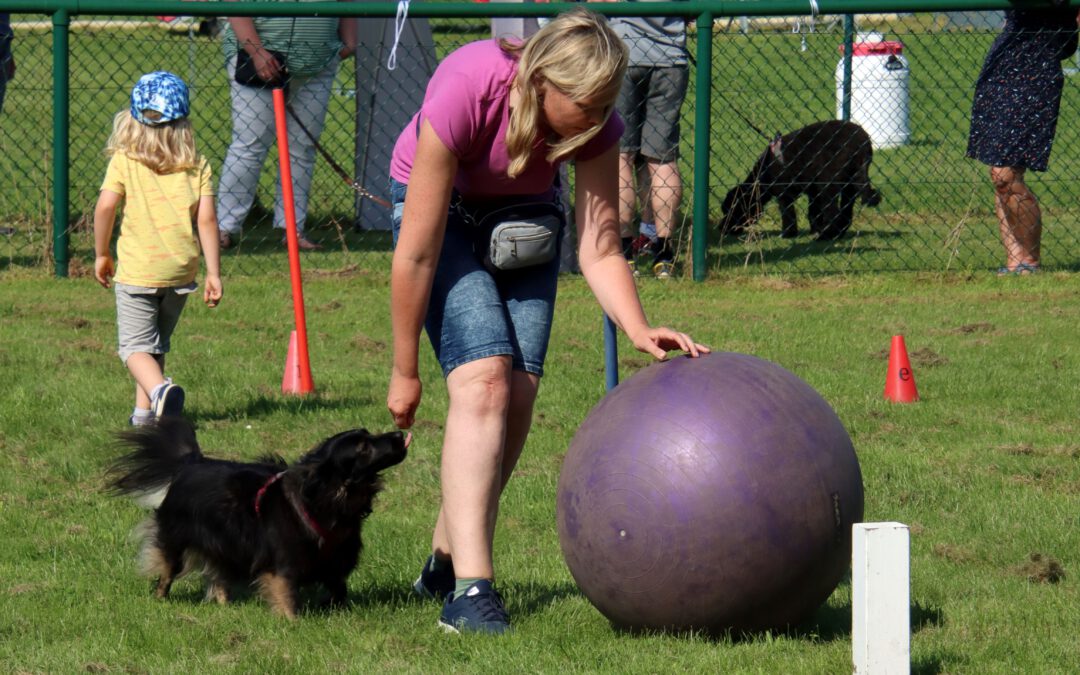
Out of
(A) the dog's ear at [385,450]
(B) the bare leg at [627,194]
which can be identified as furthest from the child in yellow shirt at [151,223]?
(B) the bare leg at [627,194]

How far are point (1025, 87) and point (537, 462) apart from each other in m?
5.48

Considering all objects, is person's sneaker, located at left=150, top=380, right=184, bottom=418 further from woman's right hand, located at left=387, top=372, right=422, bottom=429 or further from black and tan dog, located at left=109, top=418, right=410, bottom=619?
woman's right hand, located at left=387, top=372, right=422, bottom=429

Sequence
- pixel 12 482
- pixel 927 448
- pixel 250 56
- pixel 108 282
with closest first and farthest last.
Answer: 1. pixel 12 482
2. pixel 927 448
3. pixel 108 282
4. pixel 250 56

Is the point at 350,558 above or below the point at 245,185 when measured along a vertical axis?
below

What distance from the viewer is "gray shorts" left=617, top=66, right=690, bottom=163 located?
10430 millimetres

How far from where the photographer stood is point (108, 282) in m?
7.05

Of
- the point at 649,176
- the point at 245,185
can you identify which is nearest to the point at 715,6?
the point at 649,176

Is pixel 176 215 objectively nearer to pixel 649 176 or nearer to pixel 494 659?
pixel 494 659

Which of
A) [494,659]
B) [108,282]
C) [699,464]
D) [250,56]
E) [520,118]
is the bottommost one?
[494,659]

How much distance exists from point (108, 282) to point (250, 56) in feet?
14.0

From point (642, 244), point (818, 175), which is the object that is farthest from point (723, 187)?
point (642, 244)

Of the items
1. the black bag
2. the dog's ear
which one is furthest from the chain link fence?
the dog's ear

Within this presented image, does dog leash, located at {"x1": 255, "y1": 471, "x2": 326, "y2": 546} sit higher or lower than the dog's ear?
Answer: lower

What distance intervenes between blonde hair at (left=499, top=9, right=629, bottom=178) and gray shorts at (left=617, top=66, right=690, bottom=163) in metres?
6.51
